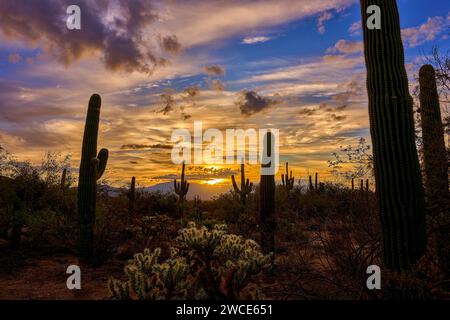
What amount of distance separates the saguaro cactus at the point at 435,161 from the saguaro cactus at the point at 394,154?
709 millimetres

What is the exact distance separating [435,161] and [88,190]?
7.71 meters

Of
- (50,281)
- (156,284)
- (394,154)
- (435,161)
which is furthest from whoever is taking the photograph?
(50,281)

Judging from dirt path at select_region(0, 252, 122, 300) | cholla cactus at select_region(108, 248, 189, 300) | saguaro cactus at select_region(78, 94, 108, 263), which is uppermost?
saguaro cactus at select_region(78, 94, 108, 263)

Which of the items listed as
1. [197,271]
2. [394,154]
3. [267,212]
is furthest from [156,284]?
[267,212]

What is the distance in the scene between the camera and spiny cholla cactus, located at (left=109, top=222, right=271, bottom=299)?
3.33m

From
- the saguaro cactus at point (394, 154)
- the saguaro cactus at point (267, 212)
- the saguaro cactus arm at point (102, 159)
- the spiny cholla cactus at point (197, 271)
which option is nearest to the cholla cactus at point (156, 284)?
the spiny cholla cactus at point (197, 271)

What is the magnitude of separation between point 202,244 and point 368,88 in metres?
3.27

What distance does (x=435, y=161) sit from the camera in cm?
684

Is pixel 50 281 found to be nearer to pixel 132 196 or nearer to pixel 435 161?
pixel 435 161

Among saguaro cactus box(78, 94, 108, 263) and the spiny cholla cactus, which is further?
saguaro cactus box(78, 94, 108, 263)

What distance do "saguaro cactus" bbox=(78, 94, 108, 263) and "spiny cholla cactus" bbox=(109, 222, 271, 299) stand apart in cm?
607

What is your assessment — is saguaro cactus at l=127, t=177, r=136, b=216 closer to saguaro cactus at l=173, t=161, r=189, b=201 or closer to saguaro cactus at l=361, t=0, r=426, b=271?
saguaro cactus at l=173, t=161, r=189, b=201

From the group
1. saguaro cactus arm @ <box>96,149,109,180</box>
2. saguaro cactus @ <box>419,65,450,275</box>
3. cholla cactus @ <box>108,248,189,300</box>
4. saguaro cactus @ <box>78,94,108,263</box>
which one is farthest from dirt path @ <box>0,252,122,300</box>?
saguaro cactus @ <box>419,65,450,275</box>

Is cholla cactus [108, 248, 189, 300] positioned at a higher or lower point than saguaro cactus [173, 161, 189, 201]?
lower
